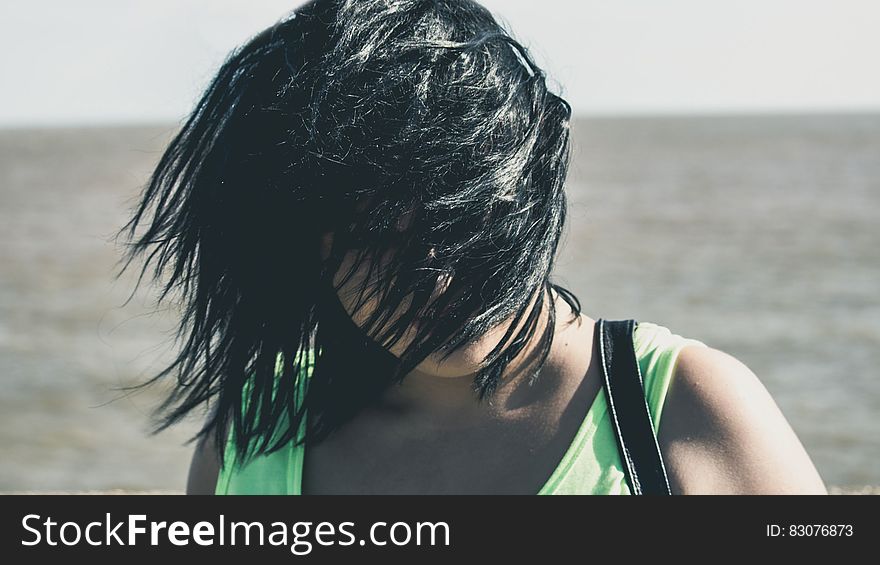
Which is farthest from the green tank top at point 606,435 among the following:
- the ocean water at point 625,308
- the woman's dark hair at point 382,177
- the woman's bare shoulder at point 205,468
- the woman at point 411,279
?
the woman's bare shoulder at point 205,468

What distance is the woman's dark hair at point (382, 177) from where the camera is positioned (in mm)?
1281

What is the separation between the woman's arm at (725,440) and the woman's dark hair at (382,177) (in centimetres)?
23

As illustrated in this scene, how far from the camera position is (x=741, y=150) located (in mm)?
46250

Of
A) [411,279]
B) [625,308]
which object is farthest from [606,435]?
[625,308]

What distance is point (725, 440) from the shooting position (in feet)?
4.03

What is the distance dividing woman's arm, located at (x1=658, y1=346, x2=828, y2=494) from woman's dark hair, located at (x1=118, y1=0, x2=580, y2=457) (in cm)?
23

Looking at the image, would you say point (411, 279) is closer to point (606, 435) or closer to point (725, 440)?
point (606, 435)

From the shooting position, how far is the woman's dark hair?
128 centimetres

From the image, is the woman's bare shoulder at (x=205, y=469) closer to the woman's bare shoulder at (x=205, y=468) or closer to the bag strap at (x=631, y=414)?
the woman's bare shoulder at (x=205, y=468)

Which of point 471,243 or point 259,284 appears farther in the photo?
point 259,284

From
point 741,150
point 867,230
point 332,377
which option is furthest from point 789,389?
point 741,150

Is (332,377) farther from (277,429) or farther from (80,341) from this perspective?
(80,341)

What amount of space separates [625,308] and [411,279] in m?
9.25

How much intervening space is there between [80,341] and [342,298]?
911 cm
